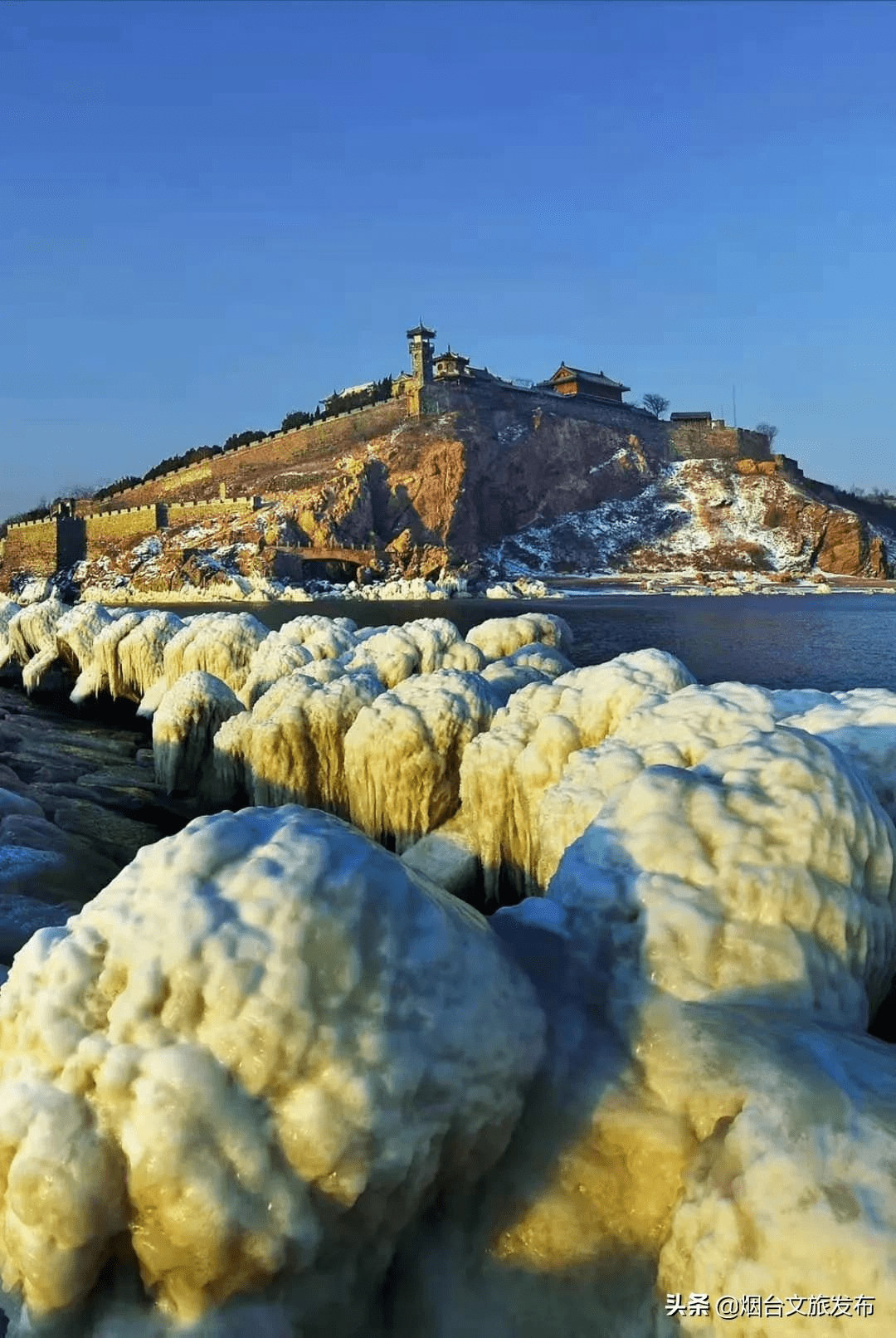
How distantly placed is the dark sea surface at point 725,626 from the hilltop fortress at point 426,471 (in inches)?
826

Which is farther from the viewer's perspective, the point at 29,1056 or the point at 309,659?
the point at 309,659

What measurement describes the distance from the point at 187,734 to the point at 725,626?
33.5 meters

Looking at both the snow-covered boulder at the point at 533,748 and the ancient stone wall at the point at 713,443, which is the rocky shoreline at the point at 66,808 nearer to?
the snow-covered boulder at the point at 533,748

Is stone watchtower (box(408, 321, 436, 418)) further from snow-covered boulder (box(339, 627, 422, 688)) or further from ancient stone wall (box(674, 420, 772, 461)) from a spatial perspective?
snow-covered boulder (box(339, 627, 422, 688))

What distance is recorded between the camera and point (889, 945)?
139 inches

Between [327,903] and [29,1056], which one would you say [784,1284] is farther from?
[29,1056]

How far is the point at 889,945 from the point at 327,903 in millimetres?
2532

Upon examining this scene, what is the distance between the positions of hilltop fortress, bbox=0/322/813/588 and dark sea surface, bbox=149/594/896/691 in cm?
2099

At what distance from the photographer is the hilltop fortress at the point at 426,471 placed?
274 feet

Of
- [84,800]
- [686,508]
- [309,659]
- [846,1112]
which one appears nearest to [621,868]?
[846,1112]

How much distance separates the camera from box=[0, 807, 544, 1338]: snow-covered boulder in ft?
6.87

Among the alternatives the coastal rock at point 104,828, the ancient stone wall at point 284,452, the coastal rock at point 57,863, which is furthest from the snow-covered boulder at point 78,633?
the ancient stone wall at point 284,452

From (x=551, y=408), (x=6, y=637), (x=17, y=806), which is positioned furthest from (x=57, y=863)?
(x=551, y=408)

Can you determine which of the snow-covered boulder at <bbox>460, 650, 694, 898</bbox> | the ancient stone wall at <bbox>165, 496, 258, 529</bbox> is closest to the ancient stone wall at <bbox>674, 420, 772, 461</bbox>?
the ancient stone wall at <bbox>165, 496, 258, 529</bbox>
